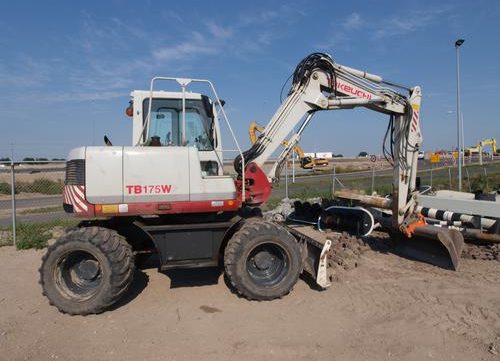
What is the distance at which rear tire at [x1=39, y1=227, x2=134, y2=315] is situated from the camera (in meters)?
5.89

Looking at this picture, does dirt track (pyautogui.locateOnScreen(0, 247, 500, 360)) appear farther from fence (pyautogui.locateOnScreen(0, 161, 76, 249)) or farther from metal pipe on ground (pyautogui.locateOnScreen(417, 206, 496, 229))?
fence (pyautogui.locateOnScreen(0, 161, 76, 249))

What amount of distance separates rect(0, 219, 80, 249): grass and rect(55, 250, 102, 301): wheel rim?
464cm

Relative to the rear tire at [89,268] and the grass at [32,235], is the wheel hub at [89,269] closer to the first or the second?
the rear tire at [89,268]

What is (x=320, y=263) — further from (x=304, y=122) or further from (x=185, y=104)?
(x=185, y=104)

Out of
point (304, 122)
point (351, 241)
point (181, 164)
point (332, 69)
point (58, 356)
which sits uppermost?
point (332, 69)

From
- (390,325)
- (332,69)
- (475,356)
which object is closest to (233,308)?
(390,325)

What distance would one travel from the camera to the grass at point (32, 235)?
10266 millimetres

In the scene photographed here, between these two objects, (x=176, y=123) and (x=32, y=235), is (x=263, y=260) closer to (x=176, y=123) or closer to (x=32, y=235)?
(x=176, y=123)

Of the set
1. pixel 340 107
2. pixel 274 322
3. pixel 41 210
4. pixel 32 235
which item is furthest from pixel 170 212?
pixel 41 210

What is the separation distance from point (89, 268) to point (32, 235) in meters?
5.86

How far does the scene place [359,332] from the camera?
521 centimetres

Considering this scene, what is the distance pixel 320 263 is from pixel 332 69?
329 cm

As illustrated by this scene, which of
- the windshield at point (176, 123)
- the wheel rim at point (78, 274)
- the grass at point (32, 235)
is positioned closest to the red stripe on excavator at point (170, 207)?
the wheel rim at point (78, 274)

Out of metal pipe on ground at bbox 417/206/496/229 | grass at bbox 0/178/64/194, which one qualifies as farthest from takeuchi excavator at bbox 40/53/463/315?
grass at bbox 0/178/64/194
